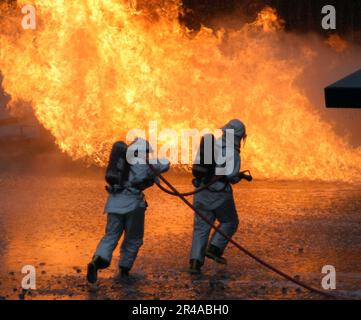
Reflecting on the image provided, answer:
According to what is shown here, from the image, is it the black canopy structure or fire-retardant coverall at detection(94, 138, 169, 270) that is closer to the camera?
fire-retardant coverall at detection(94, 138, 169, 270)

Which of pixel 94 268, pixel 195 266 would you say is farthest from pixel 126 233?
pixel 195 266

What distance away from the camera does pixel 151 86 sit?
1764cm

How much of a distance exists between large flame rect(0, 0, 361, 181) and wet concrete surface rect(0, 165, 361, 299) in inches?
39.3

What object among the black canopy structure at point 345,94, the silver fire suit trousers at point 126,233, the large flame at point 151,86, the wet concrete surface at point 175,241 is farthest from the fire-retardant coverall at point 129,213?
the large flame at point 151,86

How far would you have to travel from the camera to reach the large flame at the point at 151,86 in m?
17.7

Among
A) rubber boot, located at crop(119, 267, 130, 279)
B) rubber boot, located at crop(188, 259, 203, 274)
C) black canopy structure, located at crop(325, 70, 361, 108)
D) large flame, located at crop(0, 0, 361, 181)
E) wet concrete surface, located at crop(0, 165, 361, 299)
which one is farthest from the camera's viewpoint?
large flame, located at crop(0, 0, 361, 181)

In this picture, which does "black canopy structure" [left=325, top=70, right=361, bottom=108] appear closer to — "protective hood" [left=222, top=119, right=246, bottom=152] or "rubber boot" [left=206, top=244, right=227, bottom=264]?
"protective hood" [left=222, top=119, right=246, bottom=152]

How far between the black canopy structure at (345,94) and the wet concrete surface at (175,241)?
1785 mm

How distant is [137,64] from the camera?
57.9 ft

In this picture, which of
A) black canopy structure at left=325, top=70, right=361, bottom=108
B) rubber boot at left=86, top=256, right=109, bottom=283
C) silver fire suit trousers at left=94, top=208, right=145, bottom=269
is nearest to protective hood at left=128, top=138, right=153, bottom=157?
silver fire suit trousers at left=94, top=208, right=145, bottom=269

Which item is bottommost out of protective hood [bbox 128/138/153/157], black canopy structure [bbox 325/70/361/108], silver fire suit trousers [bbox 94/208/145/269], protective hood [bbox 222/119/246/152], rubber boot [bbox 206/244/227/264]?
rubber boot [bbox 206/244/227/264]

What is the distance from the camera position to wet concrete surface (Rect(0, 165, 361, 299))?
984cm

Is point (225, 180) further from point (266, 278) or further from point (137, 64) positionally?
point (137, 64)

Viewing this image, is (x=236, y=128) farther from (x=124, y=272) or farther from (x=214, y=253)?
(x=124, y=272)
